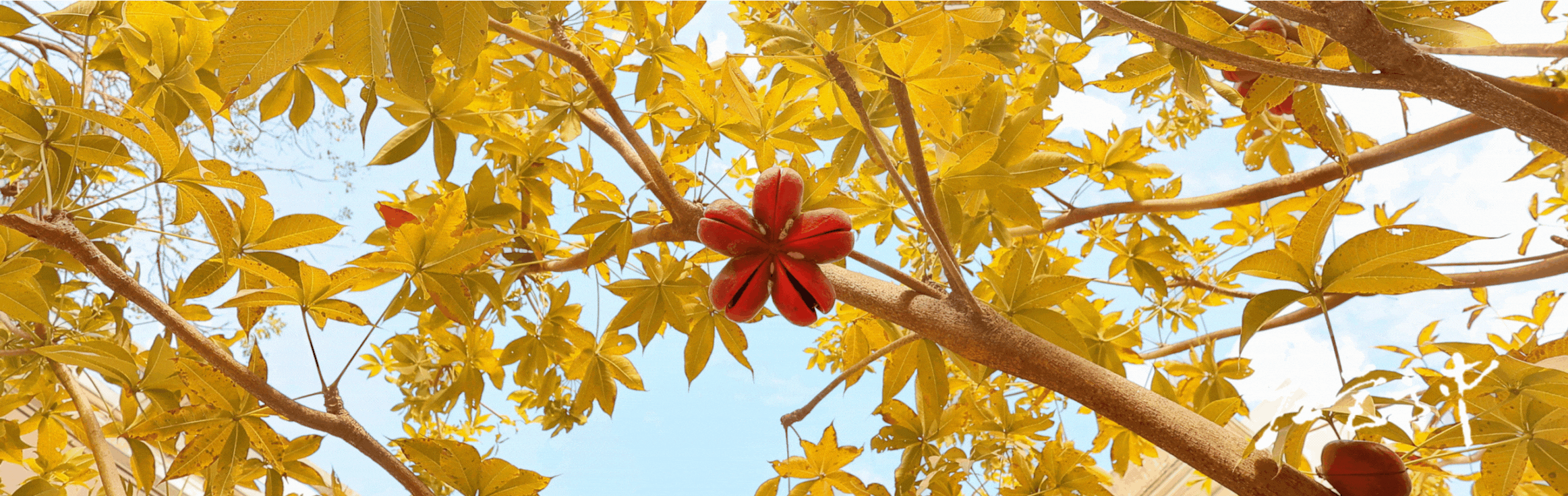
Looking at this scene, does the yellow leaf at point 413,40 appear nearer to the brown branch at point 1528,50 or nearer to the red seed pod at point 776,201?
the red seed pod at point 776,201

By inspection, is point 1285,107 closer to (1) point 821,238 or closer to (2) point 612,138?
(1) point 821,238

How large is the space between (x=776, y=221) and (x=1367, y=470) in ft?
2.66

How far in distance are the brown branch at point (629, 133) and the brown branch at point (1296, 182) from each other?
2.02 ft

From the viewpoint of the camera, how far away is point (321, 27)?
0.61 meters

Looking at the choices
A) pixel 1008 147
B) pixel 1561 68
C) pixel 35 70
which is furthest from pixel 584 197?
pixel 1561 68

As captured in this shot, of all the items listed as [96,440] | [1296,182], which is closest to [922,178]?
[1296,182]

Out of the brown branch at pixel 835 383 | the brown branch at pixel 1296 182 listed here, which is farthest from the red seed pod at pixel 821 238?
the brown branch at pixel 1296 182

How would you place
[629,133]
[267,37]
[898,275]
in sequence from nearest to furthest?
1. [267,37]
2. [898,275]
3. [629,133]

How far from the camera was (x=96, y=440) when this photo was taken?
150cm

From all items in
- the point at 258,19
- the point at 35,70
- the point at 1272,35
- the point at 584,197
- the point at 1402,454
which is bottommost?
the point at 1402,454

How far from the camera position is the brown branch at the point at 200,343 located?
104 centimetres

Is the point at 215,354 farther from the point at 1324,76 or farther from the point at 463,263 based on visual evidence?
the point at 1324,76

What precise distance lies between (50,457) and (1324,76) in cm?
267

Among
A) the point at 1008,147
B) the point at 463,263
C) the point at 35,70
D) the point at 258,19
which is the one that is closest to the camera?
the point at 258,19
